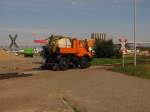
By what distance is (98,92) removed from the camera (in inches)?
601

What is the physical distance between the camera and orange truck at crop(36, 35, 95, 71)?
2994 cm

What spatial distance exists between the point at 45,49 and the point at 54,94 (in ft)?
52.2

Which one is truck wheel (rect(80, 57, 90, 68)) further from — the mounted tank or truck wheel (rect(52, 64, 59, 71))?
truck wheel (rect(52, 64, 59, 71))

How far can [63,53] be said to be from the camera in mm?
30344

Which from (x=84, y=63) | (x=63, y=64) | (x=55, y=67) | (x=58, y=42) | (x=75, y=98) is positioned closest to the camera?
(x=75, y=98)

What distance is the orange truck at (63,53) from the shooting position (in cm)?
2994

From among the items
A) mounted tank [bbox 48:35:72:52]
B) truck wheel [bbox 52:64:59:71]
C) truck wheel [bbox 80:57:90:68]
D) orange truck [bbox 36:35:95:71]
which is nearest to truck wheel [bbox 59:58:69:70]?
orange truck [bbox 36:35:95:71]

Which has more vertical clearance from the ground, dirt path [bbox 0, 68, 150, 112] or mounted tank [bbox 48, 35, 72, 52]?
mounted tank [bbox 48, 35, 72, 52]

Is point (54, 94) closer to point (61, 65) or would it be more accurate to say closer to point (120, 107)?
point (120, 107)

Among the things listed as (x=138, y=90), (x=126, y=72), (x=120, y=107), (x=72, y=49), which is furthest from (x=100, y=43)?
(x=120, y=107)

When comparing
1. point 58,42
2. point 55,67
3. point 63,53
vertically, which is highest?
point 58,42

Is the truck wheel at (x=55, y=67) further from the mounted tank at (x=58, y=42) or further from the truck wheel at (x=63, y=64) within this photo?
the mounted tank at (x=58, y=42)

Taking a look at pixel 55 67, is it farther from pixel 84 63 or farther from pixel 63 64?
pixel 84 63

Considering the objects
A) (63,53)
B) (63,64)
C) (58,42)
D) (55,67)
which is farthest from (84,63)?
(55,67)
